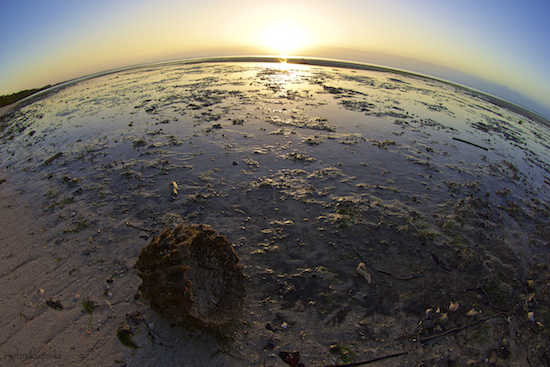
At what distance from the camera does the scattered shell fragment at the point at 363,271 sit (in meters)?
4.28

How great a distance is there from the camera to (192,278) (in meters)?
3.48

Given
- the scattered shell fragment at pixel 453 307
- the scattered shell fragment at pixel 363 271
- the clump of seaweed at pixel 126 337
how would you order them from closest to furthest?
1. the clump of seaweed at pixel 126 337
2. the scattered shell fragment at pixel 453 307
3. the scattered shell fragment at pixel 363 271

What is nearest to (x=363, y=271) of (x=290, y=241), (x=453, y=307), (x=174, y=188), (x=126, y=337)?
(x=453, y=307)

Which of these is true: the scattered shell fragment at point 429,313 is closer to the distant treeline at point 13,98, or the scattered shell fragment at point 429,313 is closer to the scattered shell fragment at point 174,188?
the scattered shell fragment at point 174,188

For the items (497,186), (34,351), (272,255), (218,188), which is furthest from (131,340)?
(497,186)

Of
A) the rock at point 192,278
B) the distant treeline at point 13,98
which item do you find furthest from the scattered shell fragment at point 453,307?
the distant treeline at point 13,98

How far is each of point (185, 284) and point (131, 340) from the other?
1.31 m

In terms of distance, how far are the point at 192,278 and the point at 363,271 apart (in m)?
3.17

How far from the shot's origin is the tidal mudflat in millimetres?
3334

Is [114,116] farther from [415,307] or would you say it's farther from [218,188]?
[415,307]

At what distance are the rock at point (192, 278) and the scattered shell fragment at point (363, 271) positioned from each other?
2277 millimetres

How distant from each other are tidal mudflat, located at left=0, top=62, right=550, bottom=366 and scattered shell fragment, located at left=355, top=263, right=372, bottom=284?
0.14 feet

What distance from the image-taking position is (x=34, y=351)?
311 cm

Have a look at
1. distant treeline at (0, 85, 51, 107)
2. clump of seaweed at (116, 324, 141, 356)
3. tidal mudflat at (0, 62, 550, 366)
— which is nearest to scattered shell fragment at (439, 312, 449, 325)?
tidal mudflat at (0, 62, 550, 366)
